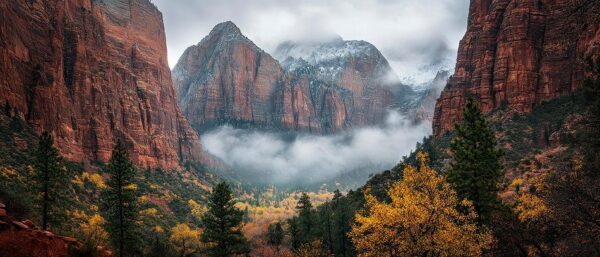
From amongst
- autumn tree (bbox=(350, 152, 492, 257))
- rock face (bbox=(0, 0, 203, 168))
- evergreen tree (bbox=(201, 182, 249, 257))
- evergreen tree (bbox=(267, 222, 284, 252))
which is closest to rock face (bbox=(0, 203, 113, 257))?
autumn tree (bbox=(350, 152, 492, 257))

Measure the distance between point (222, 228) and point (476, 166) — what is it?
85.1 ft

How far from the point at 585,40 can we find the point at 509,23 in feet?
105

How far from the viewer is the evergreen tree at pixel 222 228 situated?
4278 cm

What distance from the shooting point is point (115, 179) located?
39969 millimetres

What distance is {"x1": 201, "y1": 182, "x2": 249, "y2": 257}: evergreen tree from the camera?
42.8 metres

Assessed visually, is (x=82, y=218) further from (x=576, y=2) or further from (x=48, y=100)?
(x=576, y=2)

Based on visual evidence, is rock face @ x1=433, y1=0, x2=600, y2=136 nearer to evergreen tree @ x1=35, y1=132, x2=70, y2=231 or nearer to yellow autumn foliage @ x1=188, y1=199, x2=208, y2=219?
yellow autumn foliage @ x1=188, y1=199, x2=208, y2=219

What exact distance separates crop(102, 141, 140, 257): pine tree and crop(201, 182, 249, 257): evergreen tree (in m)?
6.94

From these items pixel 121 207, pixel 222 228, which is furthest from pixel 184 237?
pixel 121 207

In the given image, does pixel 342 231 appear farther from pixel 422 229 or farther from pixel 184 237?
pixel 422 229

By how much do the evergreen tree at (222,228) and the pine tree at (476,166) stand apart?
907 inches

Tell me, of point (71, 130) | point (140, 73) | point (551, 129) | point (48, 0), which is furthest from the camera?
point (140, 73)

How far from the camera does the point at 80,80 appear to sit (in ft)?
424

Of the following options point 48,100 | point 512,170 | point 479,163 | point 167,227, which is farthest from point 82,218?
point 512,170
